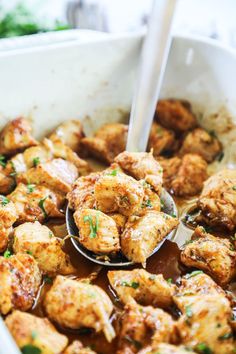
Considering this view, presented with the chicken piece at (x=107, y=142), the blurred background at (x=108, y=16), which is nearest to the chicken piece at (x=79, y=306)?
the chicken piece at (x=107, y=142)

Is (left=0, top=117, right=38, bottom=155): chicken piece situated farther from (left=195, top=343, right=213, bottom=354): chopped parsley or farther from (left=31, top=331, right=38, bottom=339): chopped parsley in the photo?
(left=195, top=343, right=213, bottom=354): chopped parsley

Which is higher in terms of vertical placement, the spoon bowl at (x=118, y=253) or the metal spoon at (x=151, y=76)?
the metal spoon at (x=151, y=76)

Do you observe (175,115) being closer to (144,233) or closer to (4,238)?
(144,233)

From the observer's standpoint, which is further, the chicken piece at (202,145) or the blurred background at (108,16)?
the blurred background at (108,16)

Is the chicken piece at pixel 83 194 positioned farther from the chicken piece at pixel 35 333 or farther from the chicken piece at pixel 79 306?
the chicken piece at pixel 35 333

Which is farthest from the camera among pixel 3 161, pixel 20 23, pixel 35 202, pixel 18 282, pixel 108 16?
pixel 108 16

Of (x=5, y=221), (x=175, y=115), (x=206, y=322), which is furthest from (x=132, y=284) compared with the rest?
(x=175, y=115)
